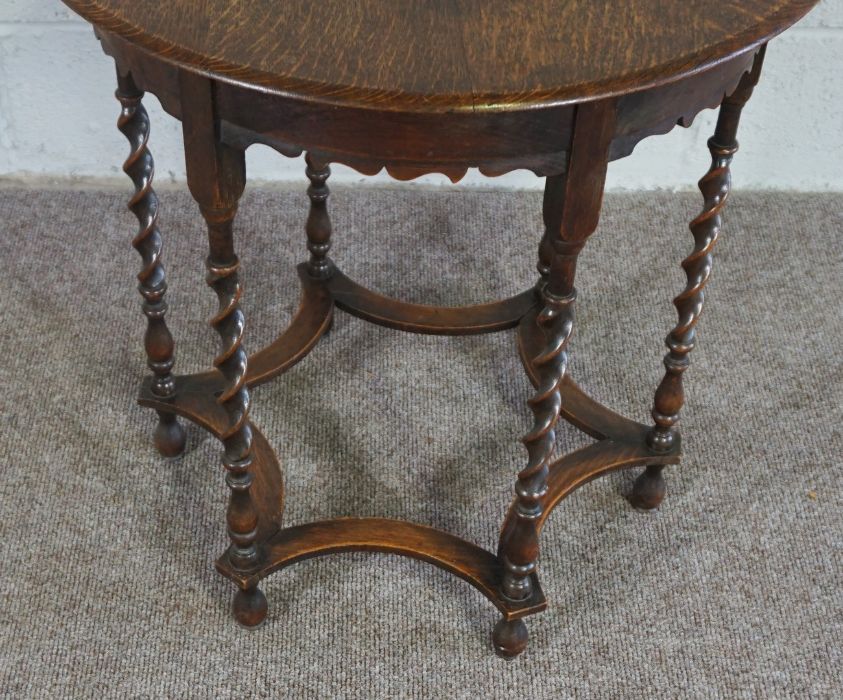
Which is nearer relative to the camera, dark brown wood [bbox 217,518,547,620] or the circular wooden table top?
the circular wooden table top

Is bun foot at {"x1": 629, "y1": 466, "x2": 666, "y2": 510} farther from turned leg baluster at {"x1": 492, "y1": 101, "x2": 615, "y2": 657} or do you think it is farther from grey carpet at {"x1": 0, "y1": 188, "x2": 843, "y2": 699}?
turned leg baluster at {"x1": 492, "y1": 101, "x2": 615, "y2": 657}

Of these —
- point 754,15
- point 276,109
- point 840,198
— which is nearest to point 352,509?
point 276,109

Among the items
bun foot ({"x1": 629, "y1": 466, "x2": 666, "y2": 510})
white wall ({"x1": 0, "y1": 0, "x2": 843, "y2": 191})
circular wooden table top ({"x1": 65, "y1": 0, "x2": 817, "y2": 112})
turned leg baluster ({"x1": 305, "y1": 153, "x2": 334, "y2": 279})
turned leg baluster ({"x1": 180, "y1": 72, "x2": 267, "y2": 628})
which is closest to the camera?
circular wooden table top ({"x1": 65, "y1": 0, "x2": 817, "y2": 112})

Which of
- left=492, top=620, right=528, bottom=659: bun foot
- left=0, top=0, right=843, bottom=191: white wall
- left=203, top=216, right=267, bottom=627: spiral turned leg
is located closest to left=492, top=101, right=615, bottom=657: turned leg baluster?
left=492, top=620, right=528, bottom=659: bun foot

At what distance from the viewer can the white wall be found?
1.67 metres

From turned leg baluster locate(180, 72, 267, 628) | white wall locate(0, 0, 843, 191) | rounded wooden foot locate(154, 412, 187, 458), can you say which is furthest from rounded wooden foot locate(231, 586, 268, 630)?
white wall locate(0, 0, 843, 191)

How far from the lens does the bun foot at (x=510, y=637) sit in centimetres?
116

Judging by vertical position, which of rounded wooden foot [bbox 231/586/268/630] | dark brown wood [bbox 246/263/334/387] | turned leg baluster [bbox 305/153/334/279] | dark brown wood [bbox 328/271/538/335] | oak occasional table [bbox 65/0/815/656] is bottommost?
rounded wooden foot [bbox 231/586/268/630]

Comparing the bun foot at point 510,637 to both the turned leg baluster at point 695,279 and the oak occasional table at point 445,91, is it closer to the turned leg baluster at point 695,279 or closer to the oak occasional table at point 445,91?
the oak occasional table at point 445,91

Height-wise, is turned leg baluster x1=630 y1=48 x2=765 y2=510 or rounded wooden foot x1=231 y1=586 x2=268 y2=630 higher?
turned leg baluster x1=630 y1=48 x2=765 y2=510

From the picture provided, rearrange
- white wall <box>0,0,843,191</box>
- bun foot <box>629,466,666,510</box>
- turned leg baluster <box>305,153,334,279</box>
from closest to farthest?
bun foot <box>629,466,666,510</box>
turned leg baluster <box>305,153,334,279</box>
white wall <box>0,0,843,191</box>

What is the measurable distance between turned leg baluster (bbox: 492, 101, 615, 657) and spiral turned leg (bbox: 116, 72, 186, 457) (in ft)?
1.33

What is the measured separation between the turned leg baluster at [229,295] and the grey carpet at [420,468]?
0.31 feet

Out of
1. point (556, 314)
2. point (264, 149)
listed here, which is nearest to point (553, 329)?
point (556, 314)
